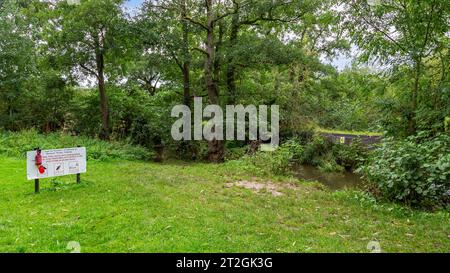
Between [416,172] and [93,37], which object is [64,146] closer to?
[93,37]

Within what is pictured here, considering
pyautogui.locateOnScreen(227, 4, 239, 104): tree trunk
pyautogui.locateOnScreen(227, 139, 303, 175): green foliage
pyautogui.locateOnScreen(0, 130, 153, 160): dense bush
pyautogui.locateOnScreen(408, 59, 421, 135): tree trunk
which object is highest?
pyautogui.locateOnScreen(227, 4, 239, 104): tree trunk

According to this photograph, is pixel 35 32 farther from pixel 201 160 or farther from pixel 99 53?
pixel 201 160

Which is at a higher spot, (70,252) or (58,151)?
(58,151)

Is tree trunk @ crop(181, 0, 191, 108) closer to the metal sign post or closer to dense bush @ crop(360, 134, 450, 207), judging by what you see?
the metal sign post

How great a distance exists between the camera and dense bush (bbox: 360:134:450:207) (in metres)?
4.66

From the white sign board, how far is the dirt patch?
9.01 ft

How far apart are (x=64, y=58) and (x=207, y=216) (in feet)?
29.5

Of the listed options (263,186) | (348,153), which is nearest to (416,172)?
(263,186)

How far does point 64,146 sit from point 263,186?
6.36 metres

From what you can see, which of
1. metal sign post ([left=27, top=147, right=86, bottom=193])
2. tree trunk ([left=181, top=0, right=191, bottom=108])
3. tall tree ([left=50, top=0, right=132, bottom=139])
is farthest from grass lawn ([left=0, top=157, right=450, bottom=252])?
tall tree ([left=50, top=0, right=132, bottom=139])

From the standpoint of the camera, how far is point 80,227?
143 inches

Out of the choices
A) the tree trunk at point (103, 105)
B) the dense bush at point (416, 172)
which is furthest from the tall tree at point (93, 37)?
the dense bush at point (416, 172)

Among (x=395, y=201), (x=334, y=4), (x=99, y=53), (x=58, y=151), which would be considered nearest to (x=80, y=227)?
(x=58, y=151)

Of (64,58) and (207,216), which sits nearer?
(207,216)
